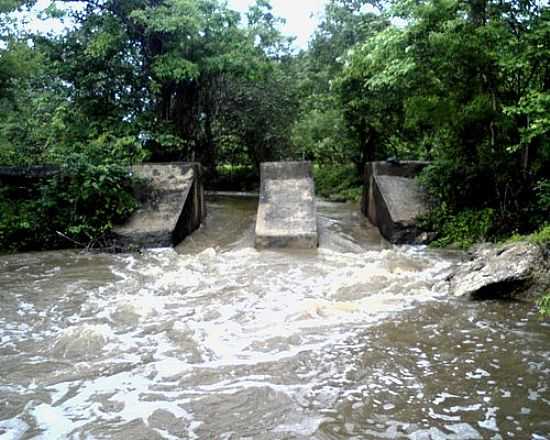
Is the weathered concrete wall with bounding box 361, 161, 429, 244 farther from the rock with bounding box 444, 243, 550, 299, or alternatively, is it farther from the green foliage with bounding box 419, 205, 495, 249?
the rock with bounding box 444, 243, 550, 299

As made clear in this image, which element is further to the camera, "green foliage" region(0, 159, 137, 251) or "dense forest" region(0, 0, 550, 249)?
"green foliage" region(0, 159, 137, 251)

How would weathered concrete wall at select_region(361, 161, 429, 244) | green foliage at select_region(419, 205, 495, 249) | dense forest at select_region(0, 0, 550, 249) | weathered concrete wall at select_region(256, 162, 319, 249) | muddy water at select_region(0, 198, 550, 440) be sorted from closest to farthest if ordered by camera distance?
muddy water at select_region(0, 198, 550, 440)
dense forest at select_region(0, 0, 550, 249)
green foliage at select_region(419, 205, 495, 249)
weathered concrete wall at select_region(256, 162, 319, 249)
weathered concrete wall at select_region(361, 161, 429, 244)

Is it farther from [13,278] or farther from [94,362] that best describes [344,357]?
[13,278]

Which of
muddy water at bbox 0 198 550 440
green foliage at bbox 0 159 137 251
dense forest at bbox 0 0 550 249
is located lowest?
muddy water at bbox 0 198 550 440

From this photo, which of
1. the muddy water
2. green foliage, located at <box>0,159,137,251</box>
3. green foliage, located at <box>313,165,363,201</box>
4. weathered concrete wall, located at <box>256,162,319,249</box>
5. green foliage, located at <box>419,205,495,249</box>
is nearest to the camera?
the muddy water

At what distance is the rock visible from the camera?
18.4 ft

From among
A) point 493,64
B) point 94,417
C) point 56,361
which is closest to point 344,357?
point 94,417

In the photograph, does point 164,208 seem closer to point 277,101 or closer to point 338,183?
point 277,101

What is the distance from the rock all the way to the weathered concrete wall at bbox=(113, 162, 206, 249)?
485 centimetres

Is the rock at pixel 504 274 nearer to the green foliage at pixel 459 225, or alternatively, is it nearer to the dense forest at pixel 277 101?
the dense forest at pixel 277 101

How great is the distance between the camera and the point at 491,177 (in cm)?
877

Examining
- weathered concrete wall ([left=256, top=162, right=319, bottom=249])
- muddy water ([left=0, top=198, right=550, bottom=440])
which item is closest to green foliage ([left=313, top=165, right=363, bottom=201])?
weathered concrete wall ([left=256, top=162, right=319, bottom=249])

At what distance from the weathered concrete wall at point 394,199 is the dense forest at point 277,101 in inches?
14.6

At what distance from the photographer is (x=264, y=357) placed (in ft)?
13.6
